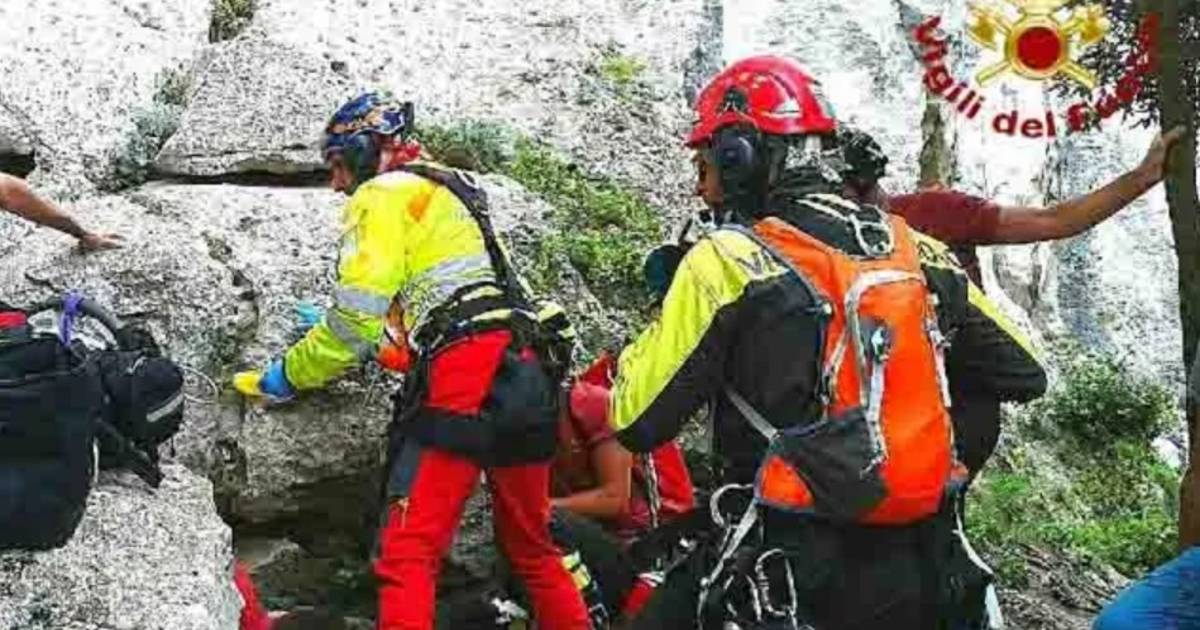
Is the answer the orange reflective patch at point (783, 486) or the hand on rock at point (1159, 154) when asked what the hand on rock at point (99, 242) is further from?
the hand on rock at point (1159, 154)

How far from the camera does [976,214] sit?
17.9ft

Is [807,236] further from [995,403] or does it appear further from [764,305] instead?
[995,403]

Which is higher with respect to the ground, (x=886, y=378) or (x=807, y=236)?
(x=807, y=236)

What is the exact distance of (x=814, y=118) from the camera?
4.22m

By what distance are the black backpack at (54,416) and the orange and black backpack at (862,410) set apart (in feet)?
6.51

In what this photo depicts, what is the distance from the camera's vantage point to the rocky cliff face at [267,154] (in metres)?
6.77

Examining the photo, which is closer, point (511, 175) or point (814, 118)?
point (814, 118)

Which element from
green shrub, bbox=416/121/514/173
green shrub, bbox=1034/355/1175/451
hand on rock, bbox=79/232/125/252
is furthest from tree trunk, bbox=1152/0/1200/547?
green shrub, bbox=1034/355/1175/451

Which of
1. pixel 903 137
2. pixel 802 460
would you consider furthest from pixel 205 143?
pixel 903 137

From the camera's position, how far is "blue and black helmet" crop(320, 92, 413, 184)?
6090 millimetres

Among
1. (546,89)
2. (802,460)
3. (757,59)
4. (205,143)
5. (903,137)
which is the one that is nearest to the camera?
(802,460)

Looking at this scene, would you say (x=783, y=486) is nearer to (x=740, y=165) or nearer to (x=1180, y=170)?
(x=740, y=165)

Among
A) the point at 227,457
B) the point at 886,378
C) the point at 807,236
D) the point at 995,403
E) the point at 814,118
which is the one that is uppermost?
the point at 814,118

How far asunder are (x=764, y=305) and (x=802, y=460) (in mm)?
390
